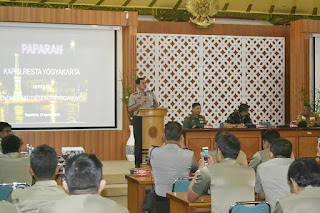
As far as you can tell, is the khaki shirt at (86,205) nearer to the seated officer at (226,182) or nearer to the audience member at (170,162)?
the seated officer at (226,182)

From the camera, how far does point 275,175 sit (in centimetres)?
457

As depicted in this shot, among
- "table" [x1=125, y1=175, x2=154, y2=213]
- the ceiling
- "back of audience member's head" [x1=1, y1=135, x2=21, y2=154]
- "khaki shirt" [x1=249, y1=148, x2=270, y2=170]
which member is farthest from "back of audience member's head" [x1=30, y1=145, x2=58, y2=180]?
the ceiling

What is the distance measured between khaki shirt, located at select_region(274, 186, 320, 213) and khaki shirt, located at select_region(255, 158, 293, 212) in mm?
1320

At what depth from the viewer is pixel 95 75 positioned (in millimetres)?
10930

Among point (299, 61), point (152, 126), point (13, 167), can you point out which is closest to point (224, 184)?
point (13, 167)

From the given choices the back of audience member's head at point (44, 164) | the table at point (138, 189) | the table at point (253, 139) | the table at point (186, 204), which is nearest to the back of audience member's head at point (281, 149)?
the table at point (186, 204)

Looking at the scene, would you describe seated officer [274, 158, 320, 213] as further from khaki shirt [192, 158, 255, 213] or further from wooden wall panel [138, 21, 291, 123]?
wooden wall panel [138, 21, 291, 123]

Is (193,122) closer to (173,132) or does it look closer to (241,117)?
(241,117)

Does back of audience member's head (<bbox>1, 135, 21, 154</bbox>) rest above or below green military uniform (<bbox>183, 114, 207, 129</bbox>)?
below

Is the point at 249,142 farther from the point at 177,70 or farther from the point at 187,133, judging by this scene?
the point at 177,70

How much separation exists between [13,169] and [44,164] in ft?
7.05

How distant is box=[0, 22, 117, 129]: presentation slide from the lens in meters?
10.5

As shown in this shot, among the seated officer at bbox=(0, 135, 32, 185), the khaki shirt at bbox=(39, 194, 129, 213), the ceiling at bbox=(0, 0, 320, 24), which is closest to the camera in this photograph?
the khaki shirt at bbox=(39, 194, 129, 213)

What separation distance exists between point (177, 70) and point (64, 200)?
9.55 metres
